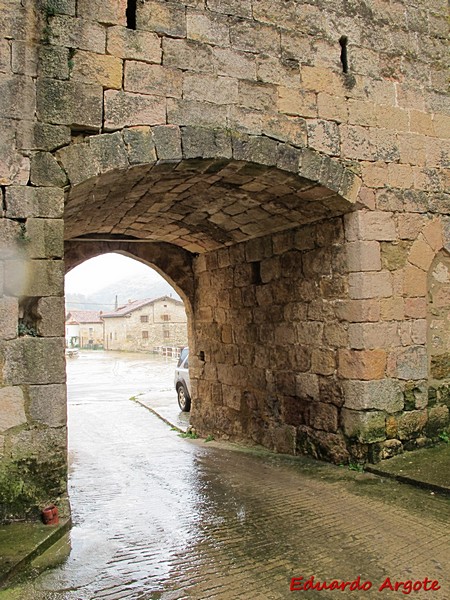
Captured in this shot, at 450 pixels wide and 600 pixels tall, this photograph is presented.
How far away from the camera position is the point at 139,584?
286cm

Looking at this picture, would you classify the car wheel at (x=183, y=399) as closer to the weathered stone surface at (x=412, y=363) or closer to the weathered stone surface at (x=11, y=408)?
the weathered stone surface at (x=412, y=363)

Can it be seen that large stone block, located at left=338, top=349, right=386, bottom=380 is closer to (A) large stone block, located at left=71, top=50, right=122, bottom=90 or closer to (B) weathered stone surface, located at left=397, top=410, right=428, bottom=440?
(B) weathered stone surface, located at left=397, top=410, right=428, bottom=440

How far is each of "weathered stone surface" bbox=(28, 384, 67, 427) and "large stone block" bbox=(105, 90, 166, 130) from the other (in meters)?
1.87

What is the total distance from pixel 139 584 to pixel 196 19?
397cm

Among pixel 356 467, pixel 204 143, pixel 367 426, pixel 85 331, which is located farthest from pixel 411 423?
pixel 85 331

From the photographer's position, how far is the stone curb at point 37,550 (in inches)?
111

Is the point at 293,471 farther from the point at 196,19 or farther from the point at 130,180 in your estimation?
the point at 196,19

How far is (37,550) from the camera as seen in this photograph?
3.10 m

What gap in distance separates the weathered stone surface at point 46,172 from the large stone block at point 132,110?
49 cm

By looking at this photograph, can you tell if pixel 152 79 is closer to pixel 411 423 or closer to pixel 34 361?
pixel 34 361

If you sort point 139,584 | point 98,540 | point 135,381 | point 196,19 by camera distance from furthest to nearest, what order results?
point 135,381 < point 196,19 < point 98,540 < point 139,584

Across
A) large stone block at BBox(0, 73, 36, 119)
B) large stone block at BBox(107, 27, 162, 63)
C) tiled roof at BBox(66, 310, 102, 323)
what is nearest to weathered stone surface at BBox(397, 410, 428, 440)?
large stone block at BBox(107, 27, 162, 63)

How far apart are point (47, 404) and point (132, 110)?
2164mm

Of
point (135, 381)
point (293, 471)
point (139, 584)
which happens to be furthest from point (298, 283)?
point (135, 381)
